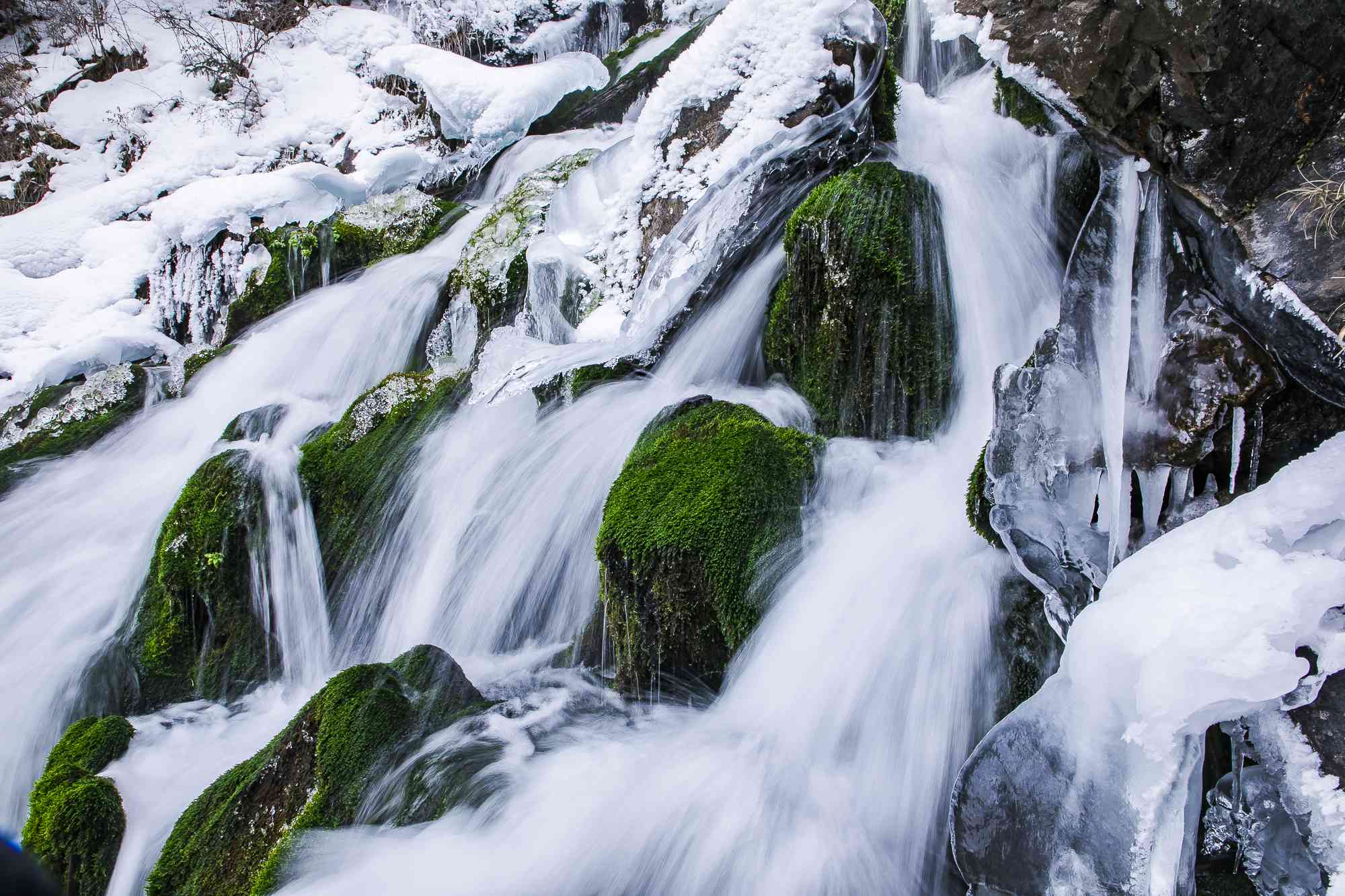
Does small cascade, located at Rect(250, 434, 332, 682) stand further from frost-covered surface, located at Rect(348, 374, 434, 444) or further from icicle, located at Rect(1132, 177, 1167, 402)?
icicle, located at Rect(1132, 177, 1167, 402)

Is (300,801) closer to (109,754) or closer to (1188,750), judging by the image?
(109,754)

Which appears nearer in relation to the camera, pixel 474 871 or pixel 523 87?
pixel 474 871

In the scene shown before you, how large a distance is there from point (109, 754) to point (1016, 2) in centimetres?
480

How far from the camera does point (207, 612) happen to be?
477 centimetres

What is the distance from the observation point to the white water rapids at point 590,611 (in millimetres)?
2850

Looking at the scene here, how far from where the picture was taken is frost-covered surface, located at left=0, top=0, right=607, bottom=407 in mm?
7828

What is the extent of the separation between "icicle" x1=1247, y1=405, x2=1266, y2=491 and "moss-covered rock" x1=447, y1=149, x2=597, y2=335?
4505 mm

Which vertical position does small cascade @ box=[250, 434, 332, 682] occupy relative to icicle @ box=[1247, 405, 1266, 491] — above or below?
below

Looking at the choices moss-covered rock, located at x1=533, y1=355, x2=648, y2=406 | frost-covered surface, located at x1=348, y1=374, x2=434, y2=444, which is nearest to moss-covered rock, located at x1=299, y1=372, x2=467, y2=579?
frost-covered surface, located at x1=348, y1=374, x2=434, y2=444

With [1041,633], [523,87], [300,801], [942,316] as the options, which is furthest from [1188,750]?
[523,87]

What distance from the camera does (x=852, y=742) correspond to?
3.07 m

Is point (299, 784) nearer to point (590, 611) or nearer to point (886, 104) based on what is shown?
point (590, 611)

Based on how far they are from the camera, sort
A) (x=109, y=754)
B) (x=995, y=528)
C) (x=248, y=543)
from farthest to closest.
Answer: (x=248, y=543), (x=109, y=754), (x=995, y=528)

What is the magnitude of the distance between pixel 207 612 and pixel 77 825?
152 centimetres
